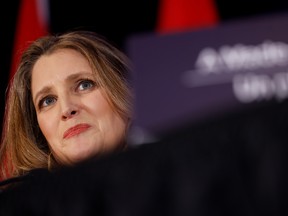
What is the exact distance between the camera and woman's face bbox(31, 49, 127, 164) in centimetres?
105

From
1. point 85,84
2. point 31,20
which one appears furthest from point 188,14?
point 85,84

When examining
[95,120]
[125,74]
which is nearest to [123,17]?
[125,74]

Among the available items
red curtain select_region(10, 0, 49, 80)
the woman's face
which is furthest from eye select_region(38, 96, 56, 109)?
red curtain select_region(10, 0, 49, 80)

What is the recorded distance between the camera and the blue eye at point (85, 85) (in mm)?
1083

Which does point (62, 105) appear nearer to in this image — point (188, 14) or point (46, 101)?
point (46, 101)

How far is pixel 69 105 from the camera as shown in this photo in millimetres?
1057

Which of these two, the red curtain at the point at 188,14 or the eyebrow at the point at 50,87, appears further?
the red curtain at the point at 188,14

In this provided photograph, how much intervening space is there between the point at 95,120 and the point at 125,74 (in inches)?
5.1

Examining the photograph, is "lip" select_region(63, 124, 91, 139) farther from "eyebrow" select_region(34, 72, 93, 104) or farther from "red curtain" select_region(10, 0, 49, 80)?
"red curtain" select_region(10, 0, 49, 80)

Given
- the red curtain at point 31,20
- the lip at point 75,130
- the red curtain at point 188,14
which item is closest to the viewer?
the lip at point 75,130

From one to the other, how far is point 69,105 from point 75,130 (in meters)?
0.05

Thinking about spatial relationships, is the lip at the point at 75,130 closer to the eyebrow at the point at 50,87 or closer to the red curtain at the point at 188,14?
the eyebrow at the point at 50,87

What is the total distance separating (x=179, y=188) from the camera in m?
0.33

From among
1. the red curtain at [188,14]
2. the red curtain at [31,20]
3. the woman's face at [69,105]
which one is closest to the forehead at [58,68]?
the woman's face at [69,105]
